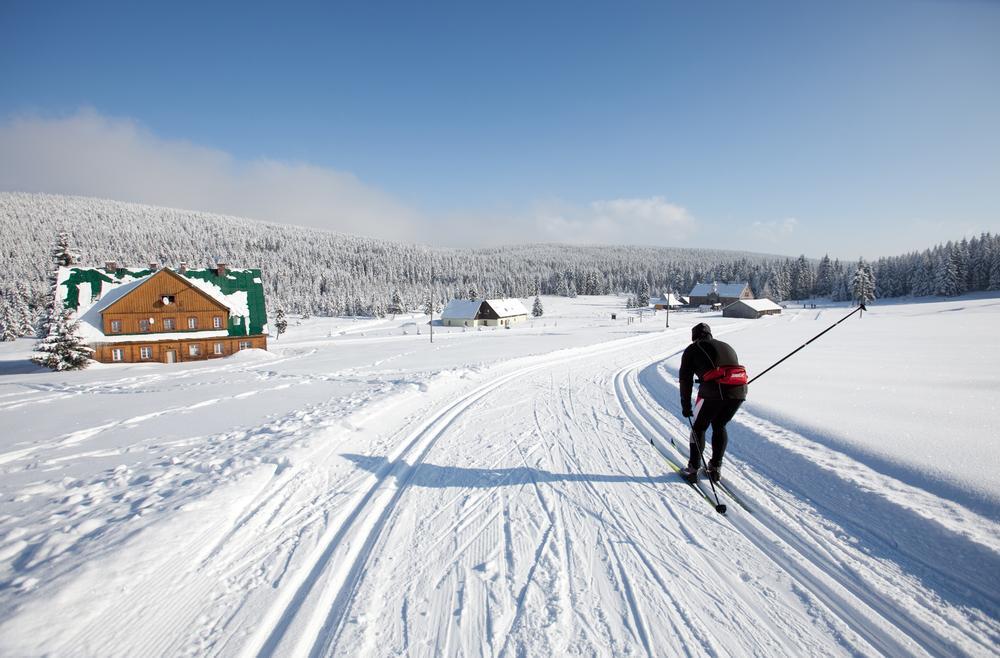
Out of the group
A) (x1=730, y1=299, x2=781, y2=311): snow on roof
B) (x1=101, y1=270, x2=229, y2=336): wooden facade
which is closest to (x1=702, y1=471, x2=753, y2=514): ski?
(x1=101, y1=270, x2=229, y2=336): wooden facade

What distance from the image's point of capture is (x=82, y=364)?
84.7ft

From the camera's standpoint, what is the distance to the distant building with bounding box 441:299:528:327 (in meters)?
70.4

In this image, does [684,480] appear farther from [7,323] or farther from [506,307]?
[7,323]

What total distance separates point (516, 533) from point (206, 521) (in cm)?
355

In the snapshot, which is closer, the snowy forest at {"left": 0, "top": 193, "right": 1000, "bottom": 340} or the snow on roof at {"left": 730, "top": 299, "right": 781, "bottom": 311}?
the snow on roof at {"left": 730, "top": 299, "right": 781, "bottom": 311}

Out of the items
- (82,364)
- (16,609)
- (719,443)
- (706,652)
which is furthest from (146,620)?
(82,364)

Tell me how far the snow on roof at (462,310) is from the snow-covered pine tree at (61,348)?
164 feet

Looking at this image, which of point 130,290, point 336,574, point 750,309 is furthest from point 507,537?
point 750,309

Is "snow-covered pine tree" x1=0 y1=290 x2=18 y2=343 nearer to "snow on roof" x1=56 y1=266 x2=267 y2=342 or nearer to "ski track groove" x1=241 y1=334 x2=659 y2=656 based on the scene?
"snow on roof" x1=56 y1=266 x2=267 y2=342

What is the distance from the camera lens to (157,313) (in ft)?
98.1

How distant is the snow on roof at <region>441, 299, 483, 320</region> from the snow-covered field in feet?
204

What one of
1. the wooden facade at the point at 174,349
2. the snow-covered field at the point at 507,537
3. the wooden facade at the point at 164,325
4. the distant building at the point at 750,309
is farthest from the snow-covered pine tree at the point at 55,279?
the distant building at the point at 750,309

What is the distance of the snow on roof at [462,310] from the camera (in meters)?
71.1

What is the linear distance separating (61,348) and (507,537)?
115 ft
